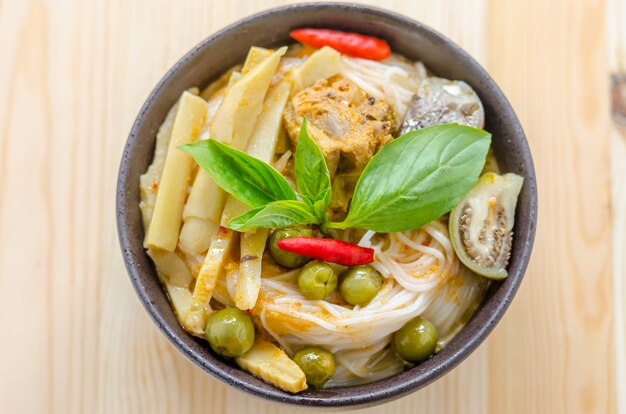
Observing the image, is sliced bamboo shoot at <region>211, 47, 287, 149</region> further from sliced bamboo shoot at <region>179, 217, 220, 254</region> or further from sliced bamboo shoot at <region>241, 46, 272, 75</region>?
sliced bamboo shoot at <region>179, 217, 220, 254</region>

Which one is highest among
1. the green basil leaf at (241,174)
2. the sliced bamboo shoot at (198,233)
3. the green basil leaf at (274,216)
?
the green basil leaf at (241,174)

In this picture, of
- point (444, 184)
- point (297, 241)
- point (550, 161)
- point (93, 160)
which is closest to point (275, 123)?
point (297, 241)

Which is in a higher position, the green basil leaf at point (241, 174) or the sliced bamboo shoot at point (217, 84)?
the sliced bamboo shoot at point (217, 84)

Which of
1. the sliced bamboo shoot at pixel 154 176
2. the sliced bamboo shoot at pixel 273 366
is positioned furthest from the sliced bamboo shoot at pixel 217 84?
the sliced bamboo shoot at pixel 273 366

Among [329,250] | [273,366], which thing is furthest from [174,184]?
[273,366]

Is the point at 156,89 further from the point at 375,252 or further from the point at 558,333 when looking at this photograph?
the point at 558,333

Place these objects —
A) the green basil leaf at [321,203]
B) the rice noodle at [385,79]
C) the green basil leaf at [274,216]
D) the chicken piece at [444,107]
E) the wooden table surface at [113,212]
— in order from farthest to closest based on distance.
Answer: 1. the wooden table surface at [113,212]
2. the rice noodle at [385,79]
3. the chicken piece at [444,107]
4. the green basil leaf at [321,203]
5. the green basil leaf at [274,216]

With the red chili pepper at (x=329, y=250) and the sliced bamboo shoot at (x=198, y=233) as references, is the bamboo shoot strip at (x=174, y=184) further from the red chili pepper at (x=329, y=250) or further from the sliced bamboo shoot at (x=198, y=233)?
the red chili pepper at (x=329, y=250)

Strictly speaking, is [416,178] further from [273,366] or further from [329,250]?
[273,366]
